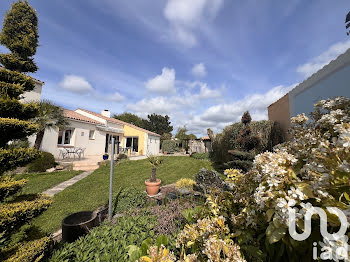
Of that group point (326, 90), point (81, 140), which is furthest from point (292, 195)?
point (81, 140)

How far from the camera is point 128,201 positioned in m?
4.50

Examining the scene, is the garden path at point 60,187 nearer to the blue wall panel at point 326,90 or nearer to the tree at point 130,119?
the blue wall panel at point 326,90

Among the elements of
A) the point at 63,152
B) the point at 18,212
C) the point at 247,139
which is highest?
the point at 247,139

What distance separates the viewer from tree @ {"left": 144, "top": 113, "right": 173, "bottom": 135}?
46625mm

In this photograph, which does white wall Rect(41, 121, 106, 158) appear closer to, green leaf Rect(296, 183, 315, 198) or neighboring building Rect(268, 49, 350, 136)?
green leaf Rect(296, 183, 315, 198)

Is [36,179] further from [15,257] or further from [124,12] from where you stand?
[124,12]

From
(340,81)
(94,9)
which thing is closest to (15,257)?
(340,81)

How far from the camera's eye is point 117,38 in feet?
30.9

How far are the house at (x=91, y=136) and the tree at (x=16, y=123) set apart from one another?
34.0ft

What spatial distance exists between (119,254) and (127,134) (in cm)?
1997

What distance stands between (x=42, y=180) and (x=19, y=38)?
314 inches

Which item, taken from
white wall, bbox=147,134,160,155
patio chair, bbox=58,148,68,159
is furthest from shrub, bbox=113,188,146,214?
white wall, bbox=147,134,160,155

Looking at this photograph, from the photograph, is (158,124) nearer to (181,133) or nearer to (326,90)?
(181,133)

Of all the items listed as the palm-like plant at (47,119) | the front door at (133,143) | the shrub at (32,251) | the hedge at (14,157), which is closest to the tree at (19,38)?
the hedge at (14,157)
